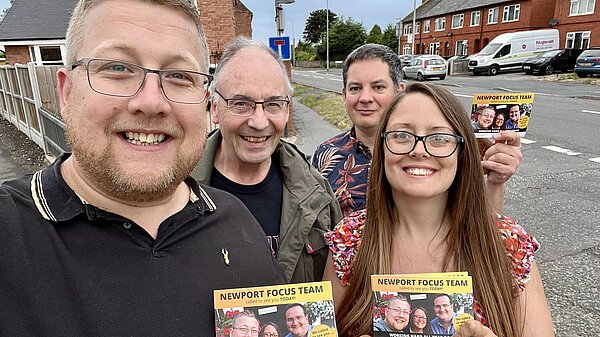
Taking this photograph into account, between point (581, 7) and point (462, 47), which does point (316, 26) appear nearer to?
point (462, 47)

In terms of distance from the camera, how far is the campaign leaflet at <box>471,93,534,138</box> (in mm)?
2104

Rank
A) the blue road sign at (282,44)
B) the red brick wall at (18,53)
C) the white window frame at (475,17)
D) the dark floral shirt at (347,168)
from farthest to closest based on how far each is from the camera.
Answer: the white window frame at (475,17)
the red brick wall at (18,53)
the blue road sign at (282,44)
the dark floral shirt at (347,168)

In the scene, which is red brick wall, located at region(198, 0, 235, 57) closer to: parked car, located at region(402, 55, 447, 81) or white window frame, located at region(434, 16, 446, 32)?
parked car, located at region(402, 55, 447, 81)

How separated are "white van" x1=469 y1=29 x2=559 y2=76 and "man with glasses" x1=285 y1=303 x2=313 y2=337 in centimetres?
3293

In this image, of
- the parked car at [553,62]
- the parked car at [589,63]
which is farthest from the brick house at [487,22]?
the parked car at [589,63]

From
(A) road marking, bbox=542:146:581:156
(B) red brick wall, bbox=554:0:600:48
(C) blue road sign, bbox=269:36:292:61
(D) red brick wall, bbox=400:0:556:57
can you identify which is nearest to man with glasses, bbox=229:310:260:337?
(C) blue road sign, bbox=269:36:292:61

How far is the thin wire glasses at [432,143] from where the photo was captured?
172 centimetres

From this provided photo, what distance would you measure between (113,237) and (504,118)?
1929 mm

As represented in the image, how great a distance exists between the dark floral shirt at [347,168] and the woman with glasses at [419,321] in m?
1.11

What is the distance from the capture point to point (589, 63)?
891 inches

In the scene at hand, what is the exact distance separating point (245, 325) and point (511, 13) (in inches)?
1741

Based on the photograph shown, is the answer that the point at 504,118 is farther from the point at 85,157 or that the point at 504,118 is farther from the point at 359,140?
the point at 85,157

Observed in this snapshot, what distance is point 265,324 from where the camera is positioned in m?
1.30

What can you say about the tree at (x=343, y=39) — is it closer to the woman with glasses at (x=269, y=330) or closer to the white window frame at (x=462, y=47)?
the white window frame at (x=462, y=47)
